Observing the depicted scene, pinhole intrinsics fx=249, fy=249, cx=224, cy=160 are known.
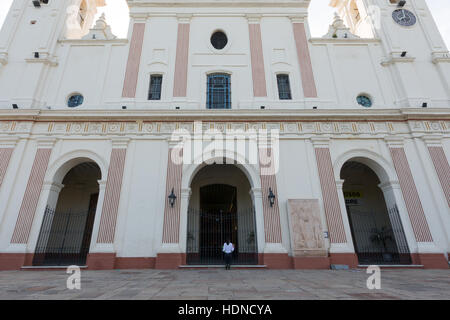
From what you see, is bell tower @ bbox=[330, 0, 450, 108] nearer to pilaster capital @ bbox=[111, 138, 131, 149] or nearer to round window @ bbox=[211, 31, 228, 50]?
round window @ bbox=[211, 31, 228, 50]

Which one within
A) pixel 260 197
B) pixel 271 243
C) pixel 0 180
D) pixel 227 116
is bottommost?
pixel 271 243

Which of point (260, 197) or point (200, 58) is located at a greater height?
point (200, 58)

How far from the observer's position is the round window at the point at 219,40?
14773mm

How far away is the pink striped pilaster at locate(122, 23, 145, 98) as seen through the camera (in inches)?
509

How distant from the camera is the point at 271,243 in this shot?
32.8 feet

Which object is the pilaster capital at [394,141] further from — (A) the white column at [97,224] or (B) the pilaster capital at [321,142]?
(A) the white column at [97,224]

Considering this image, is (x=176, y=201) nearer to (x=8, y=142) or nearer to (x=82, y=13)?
(x=8, y=142)

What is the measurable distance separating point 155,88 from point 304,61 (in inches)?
326

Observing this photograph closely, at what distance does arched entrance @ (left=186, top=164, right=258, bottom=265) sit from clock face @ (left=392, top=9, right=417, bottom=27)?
13.2 meters

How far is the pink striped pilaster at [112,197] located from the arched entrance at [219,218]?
410 cm

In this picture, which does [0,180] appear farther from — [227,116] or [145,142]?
[227,116]

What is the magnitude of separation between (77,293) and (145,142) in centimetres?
776
